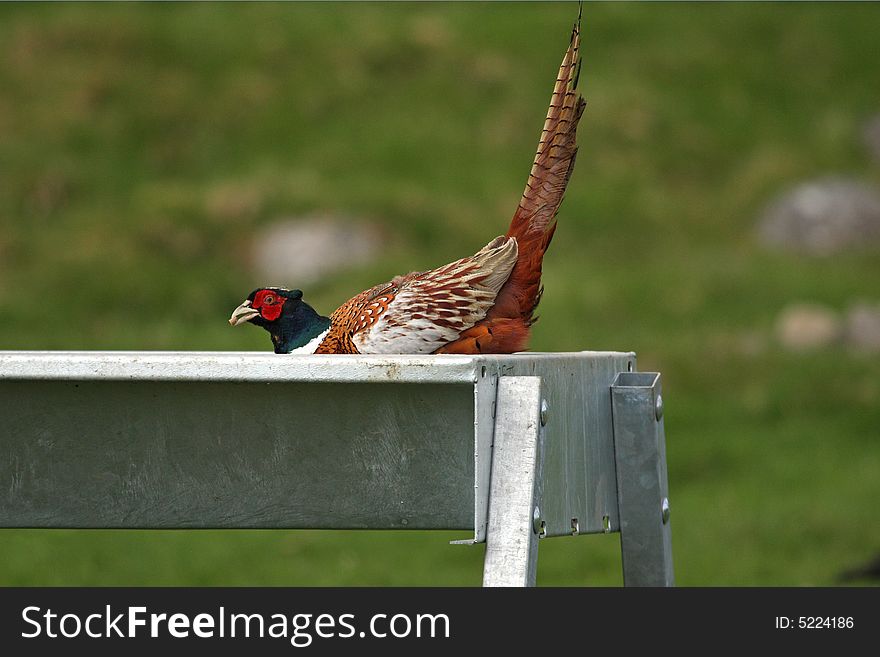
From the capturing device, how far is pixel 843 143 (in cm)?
1396

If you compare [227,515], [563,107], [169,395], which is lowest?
[227,515]

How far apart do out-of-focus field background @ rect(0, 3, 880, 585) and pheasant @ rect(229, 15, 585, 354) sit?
4.03 metres

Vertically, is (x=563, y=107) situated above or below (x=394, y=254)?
below

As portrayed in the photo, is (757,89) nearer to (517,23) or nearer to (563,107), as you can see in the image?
(517,23)

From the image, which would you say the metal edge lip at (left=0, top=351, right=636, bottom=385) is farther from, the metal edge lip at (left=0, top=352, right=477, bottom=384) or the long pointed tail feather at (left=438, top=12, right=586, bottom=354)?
the long pointed tail feather at (left=438, top=12, right=586, bottom=354)

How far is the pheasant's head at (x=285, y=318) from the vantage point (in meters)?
3.85

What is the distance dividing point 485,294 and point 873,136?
37.7 ft

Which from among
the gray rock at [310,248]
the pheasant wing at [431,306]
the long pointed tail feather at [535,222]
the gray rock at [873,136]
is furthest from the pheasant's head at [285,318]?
the gray rock at [873,136]

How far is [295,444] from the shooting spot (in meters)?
2.65

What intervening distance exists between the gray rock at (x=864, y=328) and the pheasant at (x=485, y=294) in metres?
7.50

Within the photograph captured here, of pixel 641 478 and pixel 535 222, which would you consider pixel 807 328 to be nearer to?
pixel 535 222

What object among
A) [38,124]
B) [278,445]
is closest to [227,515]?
[278,445]

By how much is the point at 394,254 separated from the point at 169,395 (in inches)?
381

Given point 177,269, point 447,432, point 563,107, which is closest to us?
point 447,432
